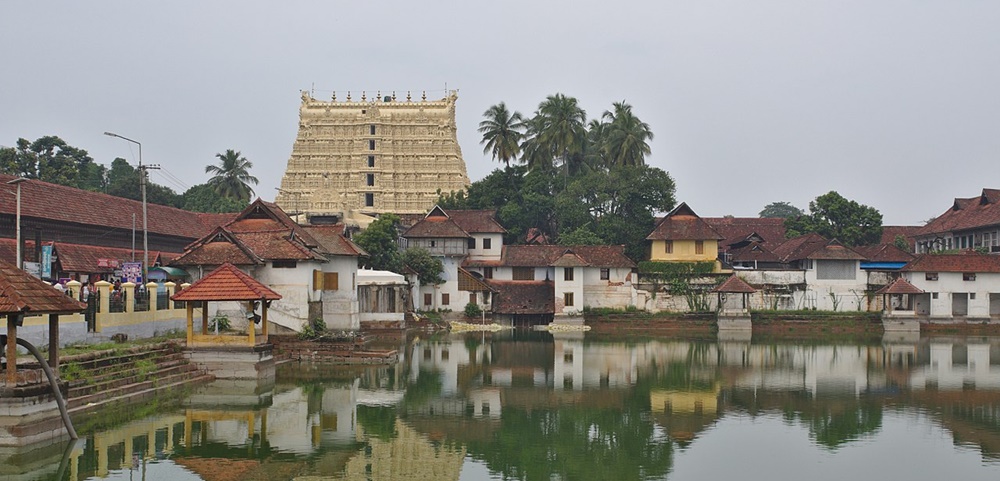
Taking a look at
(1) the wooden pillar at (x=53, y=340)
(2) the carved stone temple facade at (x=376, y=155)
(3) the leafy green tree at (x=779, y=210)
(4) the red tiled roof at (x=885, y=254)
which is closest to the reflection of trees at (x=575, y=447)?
(1) the wooden pillar at (x=53, y=340)

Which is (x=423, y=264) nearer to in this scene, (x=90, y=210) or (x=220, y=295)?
(x=90, y=210)

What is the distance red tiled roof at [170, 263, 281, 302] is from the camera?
1027 inches

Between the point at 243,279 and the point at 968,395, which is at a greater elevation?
the point at 243,279

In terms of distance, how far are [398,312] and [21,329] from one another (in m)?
23.8

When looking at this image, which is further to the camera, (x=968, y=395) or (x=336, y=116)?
(x=336, y=116)

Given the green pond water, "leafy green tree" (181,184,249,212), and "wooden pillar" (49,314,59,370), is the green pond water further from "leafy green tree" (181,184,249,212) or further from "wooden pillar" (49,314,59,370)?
"leafy green tree" (181,184,249,212)

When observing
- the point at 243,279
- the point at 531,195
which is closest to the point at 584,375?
the point at 243,279

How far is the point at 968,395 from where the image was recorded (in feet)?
85.2

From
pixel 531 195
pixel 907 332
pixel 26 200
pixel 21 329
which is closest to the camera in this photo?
pixel 21 329

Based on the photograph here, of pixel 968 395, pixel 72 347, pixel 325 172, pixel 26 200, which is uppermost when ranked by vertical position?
pixel 325 172

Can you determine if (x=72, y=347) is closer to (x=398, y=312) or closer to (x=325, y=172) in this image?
(x=398, y=312)

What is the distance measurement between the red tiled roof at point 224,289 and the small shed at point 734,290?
30117 mm

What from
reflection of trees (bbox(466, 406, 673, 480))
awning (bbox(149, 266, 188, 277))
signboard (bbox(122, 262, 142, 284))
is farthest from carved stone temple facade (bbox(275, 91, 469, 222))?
reflection of trees (bbox(466, 406, 673, 480))

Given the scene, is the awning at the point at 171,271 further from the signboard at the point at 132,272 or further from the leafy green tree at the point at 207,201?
the leafy green tree at the point at 207,201
